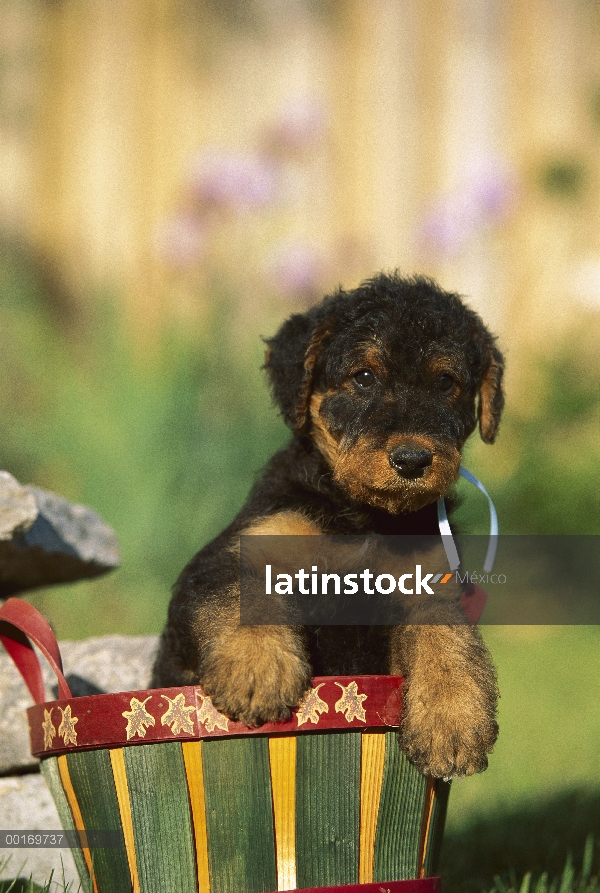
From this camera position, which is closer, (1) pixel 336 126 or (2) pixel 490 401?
(2) pixel 490 401

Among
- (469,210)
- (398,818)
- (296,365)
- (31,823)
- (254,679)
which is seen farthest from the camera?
(469,210)

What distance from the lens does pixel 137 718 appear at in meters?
2.49

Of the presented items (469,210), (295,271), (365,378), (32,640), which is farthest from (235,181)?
(32,640)

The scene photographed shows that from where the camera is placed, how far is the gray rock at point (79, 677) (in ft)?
12.2

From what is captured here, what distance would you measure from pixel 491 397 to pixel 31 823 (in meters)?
2.31

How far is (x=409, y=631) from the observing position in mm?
2746

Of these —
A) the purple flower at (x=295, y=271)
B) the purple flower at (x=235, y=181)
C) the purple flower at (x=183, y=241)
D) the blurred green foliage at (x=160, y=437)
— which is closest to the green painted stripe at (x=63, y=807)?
the blurred green foliage at (x=160, y=437)

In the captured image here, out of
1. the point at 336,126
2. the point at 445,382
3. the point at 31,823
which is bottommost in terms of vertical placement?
the point at 31,823

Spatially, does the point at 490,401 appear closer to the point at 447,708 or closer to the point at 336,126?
the point at 447,708

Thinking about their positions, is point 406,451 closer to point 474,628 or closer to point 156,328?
point 474,628

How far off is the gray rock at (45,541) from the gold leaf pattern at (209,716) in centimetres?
139

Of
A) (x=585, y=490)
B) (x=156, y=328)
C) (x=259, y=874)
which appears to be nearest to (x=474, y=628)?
(x=259, y=874)

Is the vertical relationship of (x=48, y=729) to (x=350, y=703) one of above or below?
below

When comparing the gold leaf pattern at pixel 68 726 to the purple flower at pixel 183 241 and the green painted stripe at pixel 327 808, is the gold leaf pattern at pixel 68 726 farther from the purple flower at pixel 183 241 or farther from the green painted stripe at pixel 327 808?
the purple flower at pixel 183 241
